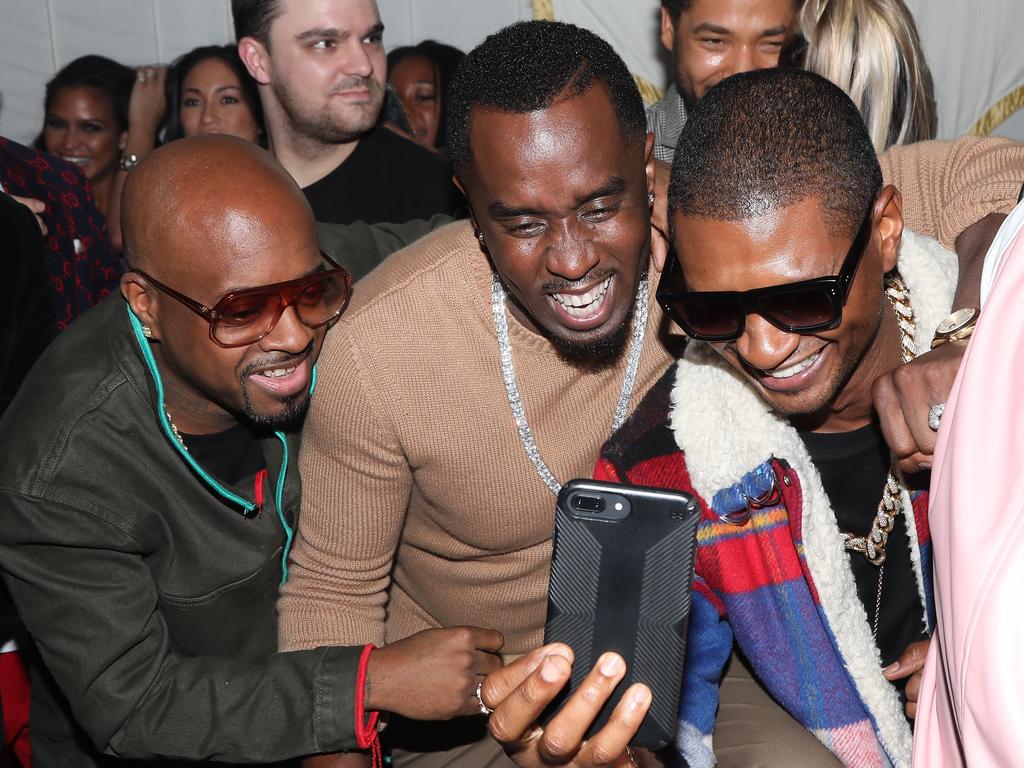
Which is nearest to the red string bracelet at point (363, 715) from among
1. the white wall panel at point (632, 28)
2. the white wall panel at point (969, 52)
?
the white wall panel at point (632, 28)

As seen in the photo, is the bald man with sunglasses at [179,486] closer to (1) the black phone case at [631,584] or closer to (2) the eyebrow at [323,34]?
(1) the black phone case at [631,584]

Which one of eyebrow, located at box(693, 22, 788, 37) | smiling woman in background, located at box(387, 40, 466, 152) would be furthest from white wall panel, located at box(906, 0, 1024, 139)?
smiling woman in background, located at box(387, 40, 466, 152)

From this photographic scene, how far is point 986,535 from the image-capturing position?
1.02m

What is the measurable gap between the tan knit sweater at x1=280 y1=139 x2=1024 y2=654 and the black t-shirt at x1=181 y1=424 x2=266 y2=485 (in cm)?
11

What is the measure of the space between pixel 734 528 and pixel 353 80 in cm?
222

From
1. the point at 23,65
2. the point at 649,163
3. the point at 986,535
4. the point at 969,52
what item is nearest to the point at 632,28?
the point at 969,52

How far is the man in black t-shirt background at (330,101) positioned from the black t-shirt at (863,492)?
1.77 meters

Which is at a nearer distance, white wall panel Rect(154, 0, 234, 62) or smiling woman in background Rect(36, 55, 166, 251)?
smiling woman in background Rect(36, 55, 166, 251)

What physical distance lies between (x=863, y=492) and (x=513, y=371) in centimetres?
71

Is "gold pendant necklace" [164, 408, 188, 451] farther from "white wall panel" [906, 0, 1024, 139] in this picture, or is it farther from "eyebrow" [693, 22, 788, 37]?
"white wall panel" [906, 0, 1024, 139]

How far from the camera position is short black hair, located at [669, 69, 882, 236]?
70.1 inches

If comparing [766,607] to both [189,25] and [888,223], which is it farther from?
[189,25]

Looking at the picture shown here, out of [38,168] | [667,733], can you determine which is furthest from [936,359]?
[38,168]

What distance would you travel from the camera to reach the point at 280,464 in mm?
2180
